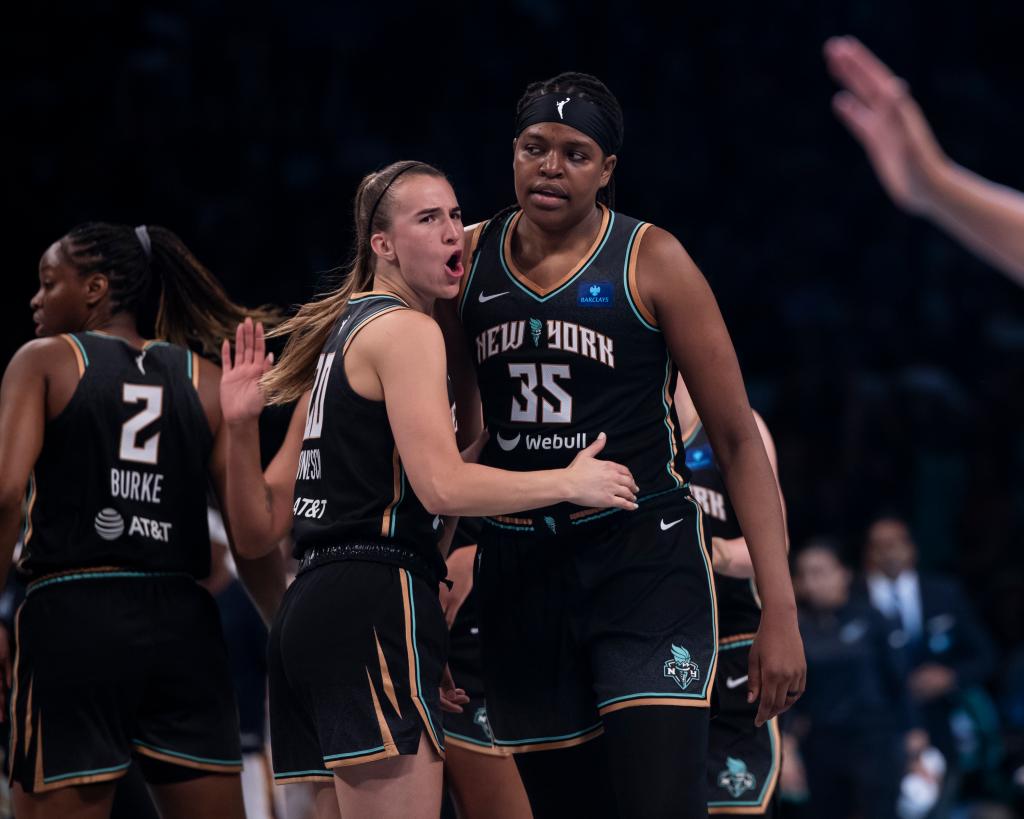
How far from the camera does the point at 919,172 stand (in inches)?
80.4

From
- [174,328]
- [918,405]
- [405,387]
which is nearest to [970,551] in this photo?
[918,405]

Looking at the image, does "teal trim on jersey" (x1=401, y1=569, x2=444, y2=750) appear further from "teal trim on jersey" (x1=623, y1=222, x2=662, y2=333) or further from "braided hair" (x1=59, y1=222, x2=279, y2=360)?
"braided hair" (x1=59, y1=222, x2=279, y2=360)

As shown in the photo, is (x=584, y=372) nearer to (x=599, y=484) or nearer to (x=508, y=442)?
(x=508, y=442)

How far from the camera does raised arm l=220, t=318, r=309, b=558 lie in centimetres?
Result: 390

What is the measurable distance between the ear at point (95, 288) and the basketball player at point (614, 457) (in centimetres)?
119

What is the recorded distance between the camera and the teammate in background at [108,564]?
3.96 metres

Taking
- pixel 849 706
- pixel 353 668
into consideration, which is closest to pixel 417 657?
pixel 353 668

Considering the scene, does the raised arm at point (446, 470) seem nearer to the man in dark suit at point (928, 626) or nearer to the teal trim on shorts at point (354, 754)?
the teal trim on shorts at point (354, 754)

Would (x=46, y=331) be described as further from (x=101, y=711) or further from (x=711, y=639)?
(x=711, y=639)

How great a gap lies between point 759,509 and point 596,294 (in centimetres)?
67

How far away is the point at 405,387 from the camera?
327cm

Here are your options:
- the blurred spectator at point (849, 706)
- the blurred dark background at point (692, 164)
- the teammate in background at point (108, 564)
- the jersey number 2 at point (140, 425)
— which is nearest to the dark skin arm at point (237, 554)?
the teammate in background at point (108, 564)

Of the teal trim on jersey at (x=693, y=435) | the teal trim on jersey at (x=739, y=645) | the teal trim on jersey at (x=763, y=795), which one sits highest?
the teal trim on jersey at (x=693, y=435)

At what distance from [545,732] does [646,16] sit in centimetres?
1034
